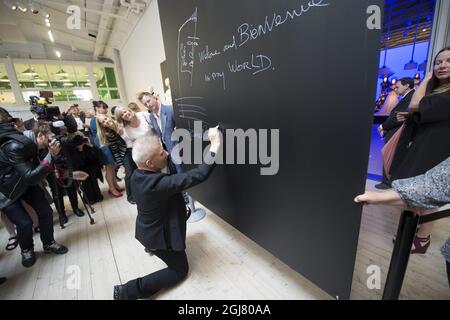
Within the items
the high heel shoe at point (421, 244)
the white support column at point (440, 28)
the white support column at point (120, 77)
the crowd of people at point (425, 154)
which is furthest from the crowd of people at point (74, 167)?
the white support column at point (120, 77)

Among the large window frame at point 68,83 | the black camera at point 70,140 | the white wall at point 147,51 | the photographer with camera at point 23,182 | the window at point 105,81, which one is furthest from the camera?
the window at point 105,81

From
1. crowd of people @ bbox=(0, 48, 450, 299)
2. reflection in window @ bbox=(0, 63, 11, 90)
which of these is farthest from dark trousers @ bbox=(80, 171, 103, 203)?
reflection in window @ bbox=(0, 63, 11, 90)

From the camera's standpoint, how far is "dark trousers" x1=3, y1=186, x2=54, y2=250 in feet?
6.29

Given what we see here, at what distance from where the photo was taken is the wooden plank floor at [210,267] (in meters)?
1.48

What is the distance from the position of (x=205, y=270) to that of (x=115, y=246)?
1.09 m

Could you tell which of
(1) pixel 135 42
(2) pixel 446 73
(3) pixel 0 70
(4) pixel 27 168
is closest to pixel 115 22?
(1) pixel 135 42

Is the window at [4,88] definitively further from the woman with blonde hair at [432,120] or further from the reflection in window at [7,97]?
the woman with blonde hair at [432,120]

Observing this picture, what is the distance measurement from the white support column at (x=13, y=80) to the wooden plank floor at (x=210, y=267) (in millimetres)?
8763

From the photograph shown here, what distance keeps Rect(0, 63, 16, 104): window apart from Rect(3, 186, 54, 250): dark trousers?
9351 millimetres

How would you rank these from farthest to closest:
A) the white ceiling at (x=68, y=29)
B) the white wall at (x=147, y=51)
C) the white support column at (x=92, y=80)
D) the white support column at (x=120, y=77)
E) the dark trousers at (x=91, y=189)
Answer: the white support column at (x=92, y=80) → the white support column at (x=120, y=77) → the white ceiling at (x=68, y=29) → the white wall at (x=147, y=51) → the dark trousers at (x=91, y=189)

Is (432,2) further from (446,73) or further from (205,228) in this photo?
(205,228)

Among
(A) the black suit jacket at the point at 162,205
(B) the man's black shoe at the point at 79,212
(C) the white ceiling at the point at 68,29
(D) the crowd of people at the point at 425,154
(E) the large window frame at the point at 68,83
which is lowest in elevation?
(B) the man's black shoe at the point at 79,212

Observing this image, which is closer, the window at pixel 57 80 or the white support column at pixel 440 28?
the white support column at pixel 440 28
